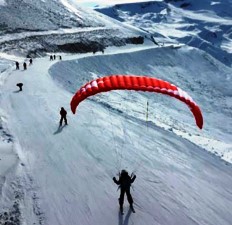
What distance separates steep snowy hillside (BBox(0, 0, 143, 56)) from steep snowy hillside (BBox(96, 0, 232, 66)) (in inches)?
1872

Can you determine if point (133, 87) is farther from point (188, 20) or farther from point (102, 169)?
point (188, 20)

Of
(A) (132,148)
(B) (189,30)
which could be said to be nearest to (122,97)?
(A) (132,148)

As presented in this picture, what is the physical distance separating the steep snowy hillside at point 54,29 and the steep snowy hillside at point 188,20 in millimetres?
47559

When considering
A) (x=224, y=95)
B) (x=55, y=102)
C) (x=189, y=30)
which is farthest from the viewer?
(x=189, y=30)

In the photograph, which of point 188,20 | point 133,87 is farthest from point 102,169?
point 188,20

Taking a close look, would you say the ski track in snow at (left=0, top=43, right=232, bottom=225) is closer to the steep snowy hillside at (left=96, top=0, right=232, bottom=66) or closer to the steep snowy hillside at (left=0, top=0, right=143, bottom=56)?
the steep snowy hillside at (left=0, top=0, right=143, bottom=56)

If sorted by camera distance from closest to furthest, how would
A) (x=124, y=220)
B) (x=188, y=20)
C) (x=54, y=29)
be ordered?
(x=124, y=220) < (x=54, y=29) < (x=188, y=20)

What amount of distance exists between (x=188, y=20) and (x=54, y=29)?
353 feet

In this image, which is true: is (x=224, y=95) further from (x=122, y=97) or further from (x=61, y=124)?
(x=61, y=124)

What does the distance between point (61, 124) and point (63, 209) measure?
955 centimetres

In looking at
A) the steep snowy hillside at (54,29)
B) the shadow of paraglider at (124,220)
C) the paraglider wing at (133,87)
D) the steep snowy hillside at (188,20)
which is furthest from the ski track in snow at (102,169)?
the steep snowy hillside at (188,20)

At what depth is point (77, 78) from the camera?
42750 millimetres

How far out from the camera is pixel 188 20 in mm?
172125

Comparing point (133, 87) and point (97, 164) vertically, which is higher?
point (133, 87)
